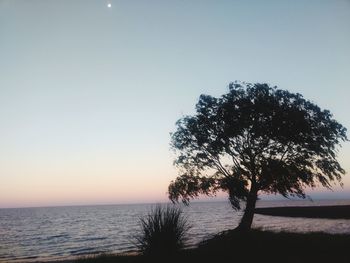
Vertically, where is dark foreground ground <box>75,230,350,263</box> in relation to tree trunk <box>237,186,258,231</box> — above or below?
below

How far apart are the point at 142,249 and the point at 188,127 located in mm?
18609

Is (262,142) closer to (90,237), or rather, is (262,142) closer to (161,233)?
(161,233)

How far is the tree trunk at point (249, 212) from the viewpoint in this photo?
91.4 feet

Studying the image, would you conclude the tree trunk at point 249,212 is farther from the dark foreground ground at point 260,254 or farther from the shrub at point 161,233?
the shrub at point 161,233

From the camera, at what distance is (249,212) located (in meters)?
28.2

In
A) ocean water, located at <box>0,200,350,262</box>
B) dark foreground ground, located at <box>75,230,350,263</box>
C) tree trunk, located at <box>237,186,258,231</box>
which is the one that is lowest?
ocean water, located at <box>0,200,350,262</box>

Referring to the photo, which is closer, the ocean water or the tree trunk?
the tree trunk

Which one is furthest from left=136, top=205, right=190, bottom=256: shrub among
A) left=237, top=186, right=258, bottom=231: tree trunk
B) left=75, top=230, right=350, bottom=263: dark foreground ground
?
left=237, top=186, right=258, bottom=231: tree trunk

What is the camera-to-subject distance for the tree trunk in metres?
27.9

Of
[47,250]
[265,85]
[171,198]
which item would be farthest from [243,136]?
[47,250]

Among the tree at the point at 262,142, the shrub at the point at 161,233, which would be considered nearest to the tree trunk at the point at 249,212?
the tree at the point at 262,142

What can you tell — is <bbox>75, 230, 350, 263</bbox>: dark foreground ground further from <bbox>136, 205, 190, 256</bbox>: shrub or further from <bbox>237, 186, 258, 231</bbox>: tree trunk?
<bbox>237, 186, 258, 231</bbox>: tree trunk

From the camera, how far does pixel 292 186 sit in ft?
96.3

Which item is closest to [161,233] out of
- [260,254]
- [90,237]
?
[260,254]
